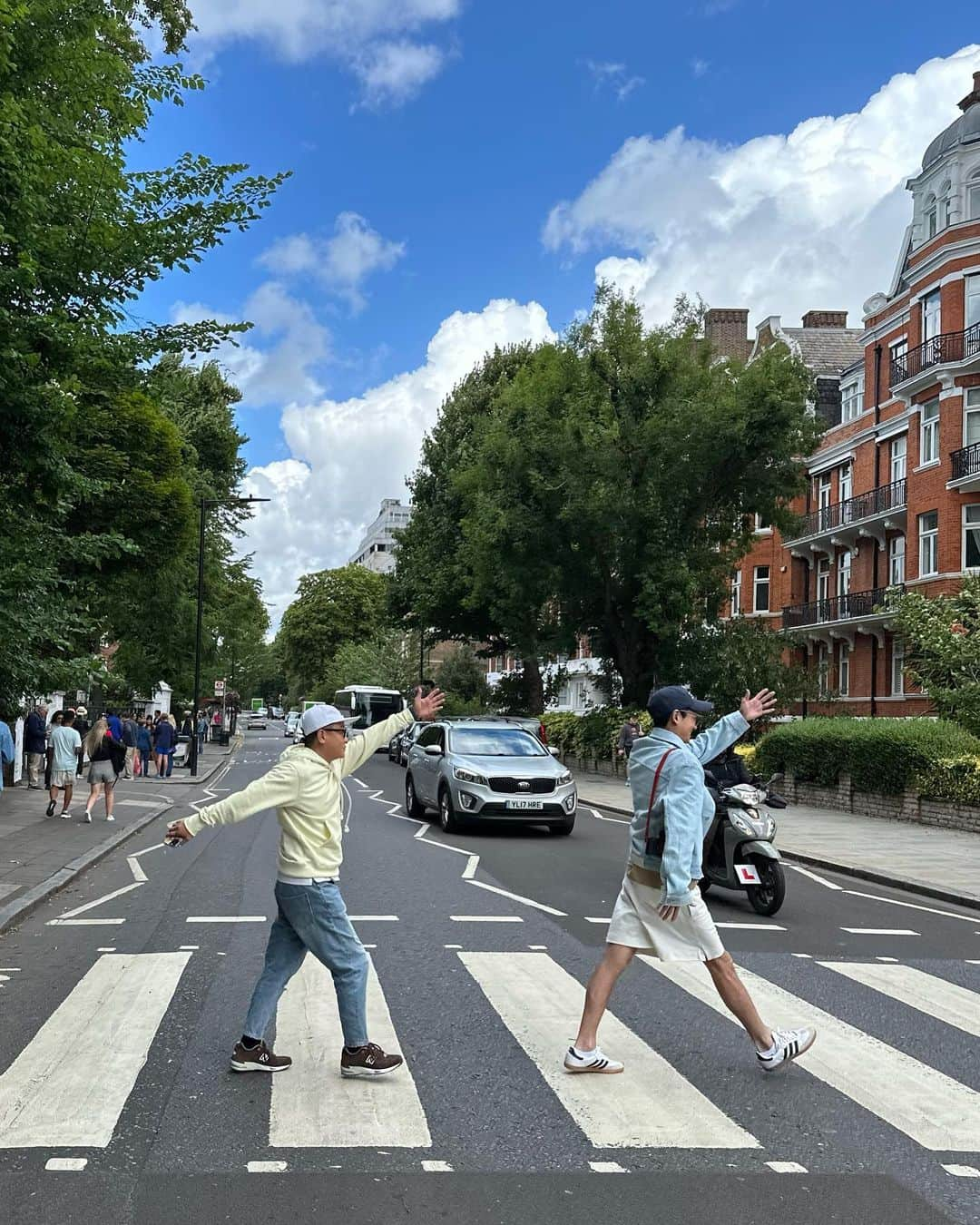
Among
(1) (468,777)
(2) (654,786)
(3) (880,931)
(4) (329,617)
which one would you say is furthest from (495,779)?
(4) (329,617)

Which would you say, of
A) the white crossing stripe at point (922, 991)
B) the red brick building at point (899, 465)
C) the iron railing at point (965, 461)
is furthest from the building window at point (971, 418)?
the white crossing stripe at point (922, 991)

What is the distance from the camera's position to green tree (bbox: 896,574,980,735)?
70.6ft

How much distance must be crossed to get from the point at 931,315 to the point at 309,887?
35.4 metres

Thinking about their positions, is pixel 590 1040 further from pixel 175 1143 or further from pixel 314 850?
pixel 175 1143

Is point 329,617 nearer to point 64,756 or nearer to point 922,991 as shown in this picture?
point 64,756

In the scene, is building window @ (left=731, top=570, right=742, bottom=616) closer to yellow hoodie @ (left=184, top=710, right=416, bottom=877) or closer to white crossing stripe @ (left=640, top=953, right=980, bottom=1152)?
Answer: white crossing stripe @ (left=640, top=953, right=980, bottom=1152)

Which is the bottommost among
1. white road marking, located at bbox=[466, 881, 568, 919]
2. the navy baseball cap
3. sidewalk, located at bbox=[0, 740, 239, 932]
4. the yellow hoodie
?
sidewalk, located at bbox=[0, 740, 239, 932]

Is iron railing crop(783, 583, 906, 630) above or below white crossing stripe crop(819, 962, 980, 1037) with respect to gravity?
above

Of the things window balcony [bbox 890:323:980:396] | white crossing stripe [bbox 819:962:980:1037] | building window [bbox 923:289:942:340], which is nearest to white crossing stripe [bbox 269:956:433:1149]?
white crossing stripe [bbox 819:962:980:1037]

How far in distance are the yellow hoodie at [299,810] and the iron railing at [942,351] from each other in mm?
32250

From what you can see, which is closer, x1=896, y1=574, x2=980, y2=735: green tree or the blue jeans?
the blue jeans

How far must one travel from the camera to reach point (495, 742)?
1925 centimetres

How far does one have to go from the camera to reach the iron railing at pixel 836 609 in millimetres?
40294

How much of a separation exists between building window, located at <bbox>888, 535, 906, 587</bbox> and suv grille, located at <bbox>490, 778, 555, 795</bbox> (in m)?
24.3
